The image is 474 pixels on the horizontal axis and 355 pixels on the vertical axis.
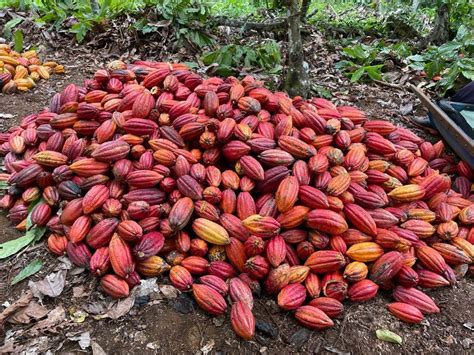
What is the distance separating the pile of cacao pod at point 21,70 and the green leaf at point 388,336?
3.66 metres

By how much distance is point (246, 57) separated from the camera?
4.04 metres

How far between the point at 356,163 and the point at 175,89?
1.20 meters

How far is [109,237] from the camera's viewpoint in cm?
200

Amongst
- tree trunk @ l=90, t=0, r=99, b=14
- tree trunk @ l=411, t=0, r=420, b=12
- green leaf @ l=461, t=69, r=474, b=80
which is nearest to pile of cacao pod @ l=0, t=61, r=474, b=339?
green leaf @ l=461, t=69, r=474, b=80

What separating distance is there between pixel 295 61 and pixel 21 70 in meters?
2.64

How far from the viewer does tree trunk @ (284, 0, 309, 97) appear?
3.25m

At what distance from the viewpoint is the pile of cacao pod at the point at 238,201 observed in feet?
6.35

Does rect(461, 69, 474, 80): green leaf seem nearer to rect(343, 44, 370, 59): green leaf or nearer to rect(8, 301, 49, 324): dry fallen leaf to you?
rect(343, 44, 370, 59): green leaf

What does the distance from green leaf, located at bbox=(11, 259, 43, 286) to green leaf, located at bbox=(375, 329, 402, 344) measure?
168cm

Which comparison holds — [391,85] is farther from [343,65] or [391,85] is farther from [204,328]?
[204,328]

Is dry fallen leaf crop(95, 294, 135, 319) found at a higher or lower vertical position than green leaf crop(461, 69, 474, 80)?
lower

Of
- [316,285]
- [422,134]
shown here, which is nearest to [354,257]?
[316,285]

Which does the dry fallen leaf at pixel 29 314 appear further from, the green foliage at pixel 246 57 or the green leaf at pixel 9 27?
the green leaf at pixel 9 27

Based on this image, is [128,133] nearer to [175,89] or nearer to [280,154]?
[175,89]
